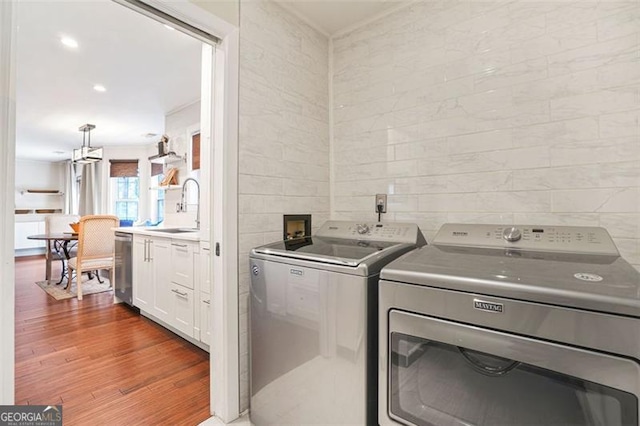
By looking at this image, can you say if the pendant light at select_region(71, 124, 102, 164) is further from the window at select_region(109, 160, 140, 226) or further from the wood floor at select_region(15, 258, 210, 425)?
the wood floor at select_region(15, 258, 210, 425)

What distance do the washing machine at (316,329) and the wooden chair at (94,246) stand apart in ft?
9.88

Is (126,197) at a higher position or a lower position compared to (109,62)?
lower

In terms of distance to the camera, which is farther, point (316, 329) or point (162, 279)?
point (162, 279)

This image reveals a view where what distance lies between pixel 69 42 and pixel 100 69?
51 cm

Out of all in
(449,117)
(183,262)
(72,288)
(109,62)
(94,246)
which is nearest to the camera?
(449,117)

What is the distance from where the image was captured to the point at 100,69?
2973 mm

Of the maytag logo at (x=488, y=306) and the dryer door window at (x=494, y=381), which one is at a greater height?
the maytag logo at (x=488, y=306)

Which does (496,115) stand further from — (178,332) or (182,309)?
(178,332)

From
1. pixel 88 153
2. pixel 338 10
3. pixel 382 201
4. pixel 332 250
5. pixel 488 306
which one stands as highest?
pixel 338 10

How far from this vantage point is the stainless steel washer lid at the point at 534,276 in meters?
0.78

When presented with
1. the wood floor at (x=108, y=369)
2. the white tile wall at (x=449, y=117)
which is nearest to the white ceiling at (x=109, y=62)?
the white tile wall at (x=449, y=117)

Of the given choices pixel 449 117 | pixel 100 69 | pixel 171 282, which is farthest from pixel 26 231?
pixel 449 117

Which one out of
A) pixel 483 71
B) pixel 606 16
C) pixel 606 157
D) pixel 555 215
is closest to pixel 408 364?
pixel 555 215
